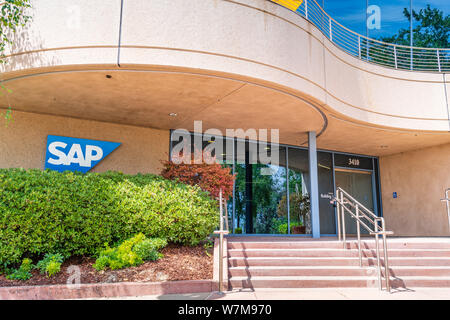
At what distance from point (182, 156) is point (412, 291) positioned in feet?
18.3

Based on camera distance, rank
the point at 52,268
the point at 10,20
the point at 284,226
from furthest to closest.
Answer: the point at 284,226 < the point at 10,20 < the point at 52,268

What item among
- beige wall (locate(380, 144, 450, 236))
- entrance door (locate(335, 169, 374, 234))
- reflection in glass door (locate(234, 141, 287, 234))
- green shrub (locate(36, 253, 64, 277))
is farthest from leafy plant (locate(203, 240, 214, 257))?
beige wall (locate(380, 144, 450, 236))

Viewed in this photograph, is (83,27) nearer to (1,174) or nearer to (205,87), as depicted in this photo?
(205,87)

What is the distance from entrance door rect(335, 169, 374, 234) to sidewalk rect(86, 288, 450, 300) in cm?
789

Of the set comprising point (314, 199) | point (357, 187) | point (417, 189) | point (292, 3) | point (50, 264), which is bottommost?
point (50, 264)

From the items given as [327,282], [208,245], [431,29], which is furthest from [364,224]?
[431,29]

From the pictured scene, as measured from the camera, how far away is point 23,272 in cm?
555

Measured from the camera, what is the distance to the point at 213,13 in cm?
682

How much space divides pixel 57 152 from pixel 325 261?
6607mm

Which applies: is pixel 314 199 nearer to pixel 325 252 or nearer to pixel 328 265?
pixel 325 252

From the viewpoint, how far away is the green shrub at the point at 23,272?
5473 mm

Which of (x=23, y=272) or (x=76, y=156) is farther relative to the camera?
(x=76, y=156)

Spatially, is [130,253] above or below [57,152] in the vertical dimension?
below

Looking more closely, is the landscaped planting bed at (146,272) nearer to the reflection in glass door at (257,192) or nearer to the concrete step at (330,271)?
the concrete step at (330,271)
